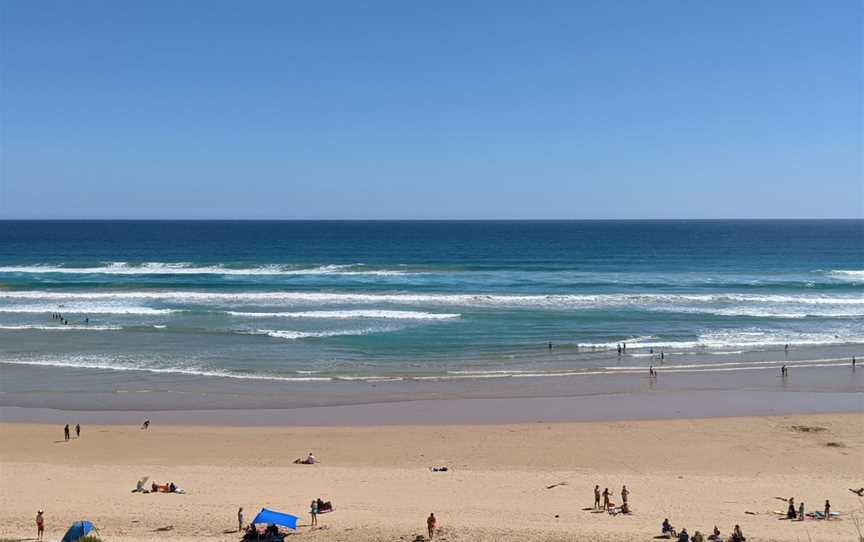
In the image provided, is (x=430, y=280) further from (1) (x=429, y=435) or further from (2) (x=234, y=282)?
(1) (x=429, y=435)

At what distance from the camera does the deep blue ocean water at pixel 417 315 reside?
30.3 metres

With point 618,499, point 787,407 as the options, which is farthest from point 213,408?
point 787,407

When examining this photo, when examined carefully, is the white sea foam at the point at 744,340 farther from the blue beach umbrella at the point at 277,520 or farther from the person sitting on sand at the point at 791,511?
the blue beach umbrella at the point at 277,520

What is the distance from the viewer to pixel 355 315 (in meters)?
40.6

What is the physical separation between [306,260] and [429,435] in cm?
5614

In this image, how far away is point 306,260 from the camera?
7525 centimetres

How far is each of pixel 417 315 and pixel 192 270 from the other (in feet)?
103

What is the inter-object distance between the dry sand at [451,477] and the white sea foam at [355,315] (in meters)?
18.0

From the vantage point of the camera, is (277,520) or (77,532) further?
(277,520)

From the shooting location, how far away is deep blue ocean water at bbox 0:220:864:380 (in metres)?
30.3

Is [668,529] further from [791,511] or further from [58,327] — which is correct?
[58,327]

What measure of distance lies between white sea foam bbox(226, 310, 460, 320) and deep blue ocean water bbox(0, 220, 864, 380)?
171 mm

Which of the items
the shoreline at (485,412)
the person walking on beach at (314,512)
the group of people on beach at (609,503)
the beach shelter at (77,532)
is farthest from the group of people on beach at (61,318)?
the group of people on beach at (609,503)

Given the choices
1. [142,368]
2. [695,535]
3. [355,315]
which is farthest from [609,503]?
[355,315]
